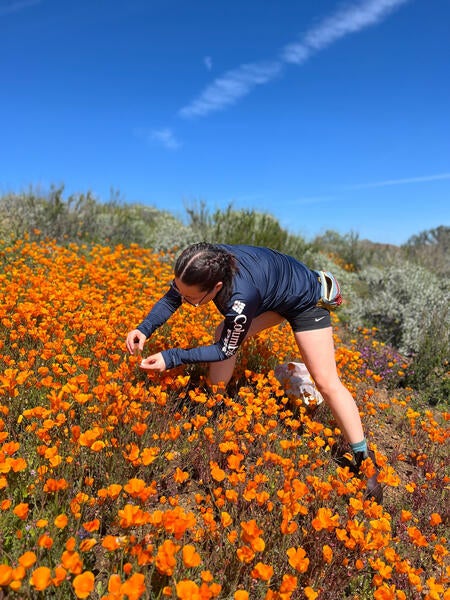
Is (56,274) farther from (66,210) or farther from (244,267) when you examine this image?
(66,210)

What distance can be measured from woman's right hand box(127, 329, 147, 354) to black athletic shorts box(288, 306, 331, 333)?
3.62ft

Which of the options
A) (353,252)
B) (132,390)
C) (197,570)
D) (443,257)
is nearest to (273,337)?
(132,390)

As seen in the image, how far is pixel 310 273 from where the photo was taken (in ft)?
11.9

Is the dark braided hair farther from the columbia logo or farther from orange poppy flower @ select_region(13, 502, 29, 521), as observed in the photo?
orange poppy flower @ select_region(13, 502, 29, 521)

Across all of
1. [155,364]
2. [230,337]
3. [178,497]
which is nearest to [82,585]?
[178,497]

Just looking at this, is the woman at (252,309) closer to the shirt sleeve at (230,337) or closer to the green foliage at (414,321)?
the shirt sleeve at (230,337)

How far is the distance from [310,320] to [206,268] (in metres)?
0.99

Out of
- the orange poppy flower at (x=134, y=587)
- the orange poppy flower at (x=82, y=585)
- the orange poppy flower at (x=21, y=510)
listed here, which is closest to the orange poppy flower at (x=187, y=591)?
the orange poppy flower at (x=134, y=587)

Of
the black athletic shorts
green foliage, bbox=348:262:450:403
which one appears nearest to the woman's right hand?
the black athletic shorts

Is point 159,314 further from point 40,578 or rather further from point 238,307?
point 40,578

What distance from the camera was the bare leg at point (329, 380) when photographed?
10.9 feet

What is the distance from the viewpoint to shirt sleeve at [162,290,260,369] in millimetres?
2963

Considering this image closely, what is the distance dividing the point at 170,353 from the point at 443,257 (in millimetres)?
14731

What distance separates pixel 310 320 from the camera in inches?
135
